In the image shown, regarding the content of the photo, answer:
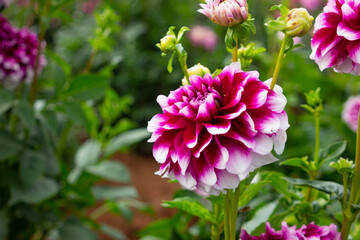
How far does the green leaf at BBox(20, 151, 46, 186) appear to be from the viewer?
2.92 ft

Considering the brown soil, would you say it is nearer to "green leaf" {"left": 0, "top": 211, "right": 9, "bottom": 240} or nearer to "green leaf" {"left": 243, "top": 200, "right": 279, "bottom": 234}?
"green leaf" {"left": 0, "top": 211, "right": 9, "bottom": 240}

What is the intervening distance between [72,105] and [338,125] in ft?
2.53

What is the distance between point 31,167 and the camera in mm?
905

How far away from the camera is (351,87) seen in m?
1.48

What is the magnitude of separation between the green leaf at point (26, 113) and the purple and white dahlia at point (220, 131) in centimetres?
51

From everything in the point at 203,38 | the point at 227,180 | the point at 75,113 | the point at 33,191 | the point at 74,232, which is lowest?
the point at 203,38

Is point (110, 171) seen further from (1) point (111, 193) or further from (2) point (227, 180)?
(2) point (227, 180)

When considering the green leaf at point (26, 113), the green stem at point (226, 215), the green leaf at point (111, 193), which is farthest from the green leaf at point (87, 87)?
the green stem at point (226, 215)

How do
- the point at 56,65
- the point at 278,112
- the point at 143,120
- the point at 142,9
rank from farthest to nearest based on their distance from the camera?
the point at 142,9, the point at 143,120, the point at 56,65, the point at 278,112

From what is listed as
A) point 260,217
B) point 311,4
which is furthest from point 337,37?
point 311,4

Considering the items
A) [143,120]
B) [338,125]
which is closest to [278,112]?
[338,125]

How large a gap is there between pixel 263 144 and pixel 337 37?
150 millimetres

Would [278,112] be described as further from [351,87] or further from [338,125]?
[351,87]

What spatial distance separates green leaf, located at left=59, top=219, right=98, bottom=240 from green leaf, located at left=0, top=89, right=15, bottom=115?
0.99ft
